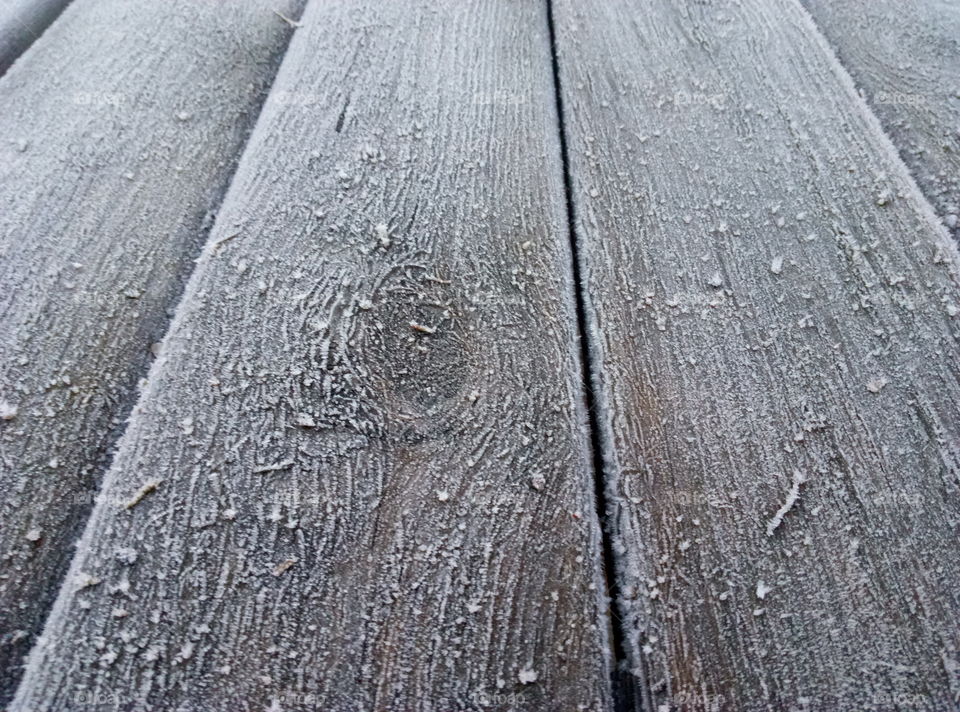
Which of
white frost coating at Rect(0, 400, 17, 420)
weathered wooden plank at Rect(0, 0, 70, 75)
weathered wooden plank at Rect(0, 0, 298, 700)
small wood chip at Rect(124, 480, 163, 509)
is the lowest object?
small wood chip at Rect(124, 480, 163, 509)

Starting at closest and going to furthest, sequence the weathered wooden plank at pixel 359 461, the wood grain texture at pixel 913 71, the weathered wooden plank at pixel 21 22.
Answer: the weathered wooden plank at pixel 359 461 < the wood grain texture at pixel 913 71 < the weathered wooden plank at pixel 21 22

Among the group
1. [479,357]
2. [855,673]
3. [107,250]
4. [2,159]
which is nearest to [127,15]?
[2,159]

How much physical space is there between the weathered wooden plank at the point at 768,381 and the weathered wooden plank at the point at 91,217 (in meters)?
0.39

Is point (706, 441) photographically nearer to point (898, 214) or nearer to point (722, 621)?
point (722, 621)

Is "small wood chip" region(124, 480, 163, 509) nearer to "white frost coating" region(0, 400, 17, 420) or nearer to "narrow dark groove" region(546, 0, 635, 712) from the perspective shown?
"white frost coating" region(0, 400, 17, 420)

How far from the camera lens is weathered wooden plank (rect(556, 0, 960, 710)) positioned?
450 millimetres

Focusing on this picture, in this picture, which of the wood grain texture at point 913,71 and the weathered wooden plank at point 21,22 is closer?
the wood grain texture at point 913,71

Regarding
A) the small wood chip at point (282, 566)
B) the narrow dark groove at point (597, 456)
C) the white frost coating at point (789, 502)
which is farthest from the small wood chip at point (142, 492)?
the white frost coating at point (789, 502)

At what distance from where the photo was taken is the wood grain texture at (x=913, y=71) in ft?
2.33

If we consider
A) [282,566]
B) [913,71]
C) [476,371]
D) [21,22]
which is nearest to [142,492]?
[282,566]

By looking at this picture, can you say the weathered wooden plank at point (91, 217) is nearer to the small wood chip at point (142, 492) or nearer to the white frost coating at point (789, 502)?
the small wood chip at point (142, 492)

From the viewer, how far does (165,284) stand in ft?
2.03

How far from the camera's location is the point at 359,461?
1.68 feet

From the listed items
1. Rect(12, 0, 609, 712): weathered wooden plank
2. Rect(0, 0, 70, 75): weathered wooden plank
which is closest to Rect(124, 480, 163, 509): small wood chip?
Rect(12, 0, 609, 712): weathered wooden plank
